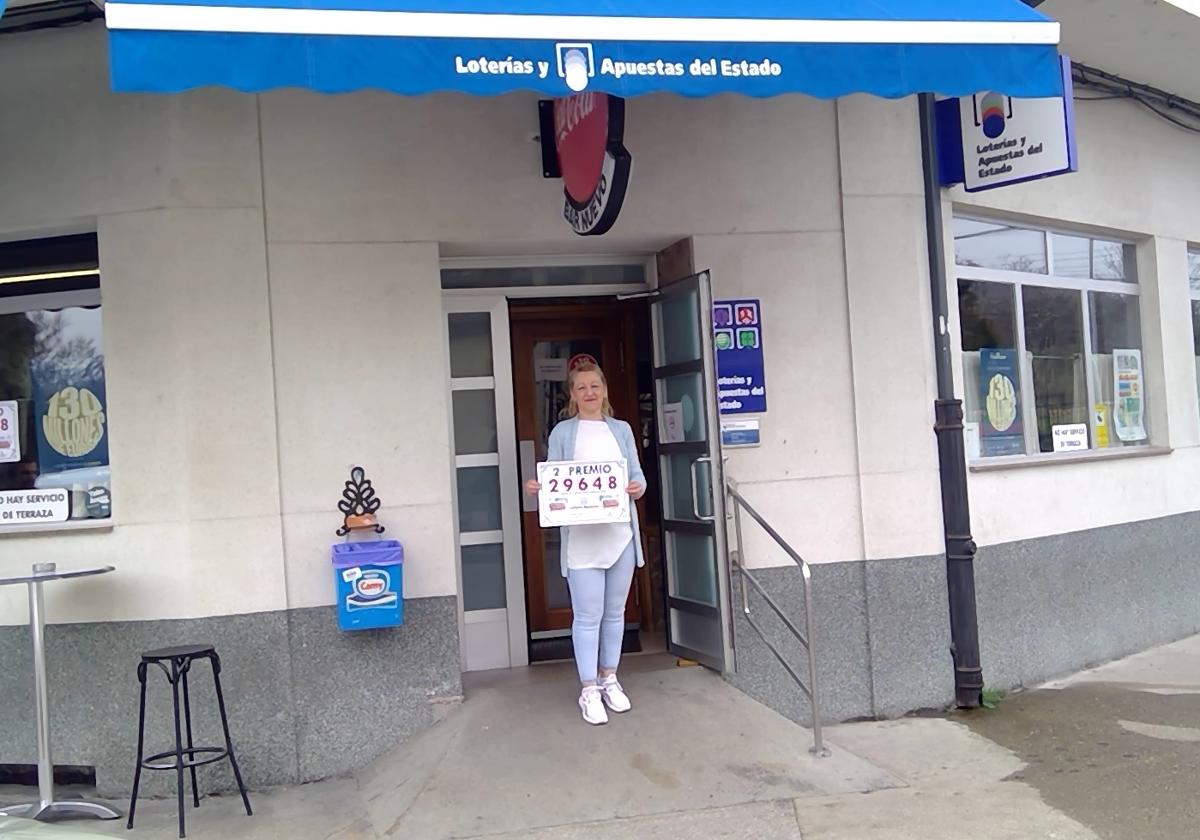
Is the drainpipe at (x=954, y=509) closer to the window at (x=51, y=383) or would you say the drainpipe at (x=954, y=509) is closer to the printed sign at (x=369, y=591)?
the printed sign at (x=369, y=591)

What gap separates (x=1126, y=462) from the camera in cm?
786

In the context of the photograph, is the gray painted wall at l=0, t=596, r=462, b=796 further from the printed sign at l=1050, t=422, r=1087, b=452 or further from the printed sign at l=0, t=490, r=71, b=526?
the printed sign at l=1050, t=422, r=1087, b=452

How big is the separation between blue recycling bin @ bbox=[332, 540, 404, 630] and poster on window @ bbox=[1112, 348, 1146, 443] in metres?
5.85

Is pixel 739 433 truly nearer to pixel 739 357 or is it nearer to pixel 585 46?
pixel 739 357

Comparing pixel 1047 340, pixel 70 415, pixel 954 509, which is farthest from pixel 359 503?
pixel 1047 340

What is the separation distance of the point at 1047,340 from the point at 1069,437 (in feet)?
2.39

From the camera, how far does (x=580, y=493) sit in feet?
17.8

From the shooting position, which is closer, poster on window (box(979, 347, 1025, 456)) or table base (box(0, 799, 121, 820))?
table base (box(0, 799, 121, 820))

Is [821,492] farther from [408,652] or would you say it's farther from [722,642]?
[408,652]

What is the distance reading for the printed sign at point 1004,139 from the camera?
598cm

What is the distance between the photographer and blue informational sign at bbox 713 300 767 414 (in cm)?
615

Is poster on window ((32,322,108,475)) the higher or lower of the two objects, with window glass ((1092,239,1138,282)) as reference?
lower

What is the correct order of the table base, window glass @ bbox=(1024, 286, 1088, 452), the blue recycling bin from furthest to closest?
window glass @ bbox=(1024, 286, 1088, 452), the blue recycling bin, the table base

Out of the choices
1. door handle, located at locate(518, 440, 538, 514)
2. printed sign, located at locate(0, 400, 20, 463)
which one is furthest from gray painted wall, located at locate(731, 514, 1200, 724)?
printed sign, located at locate(0, 400, 20, 463)
